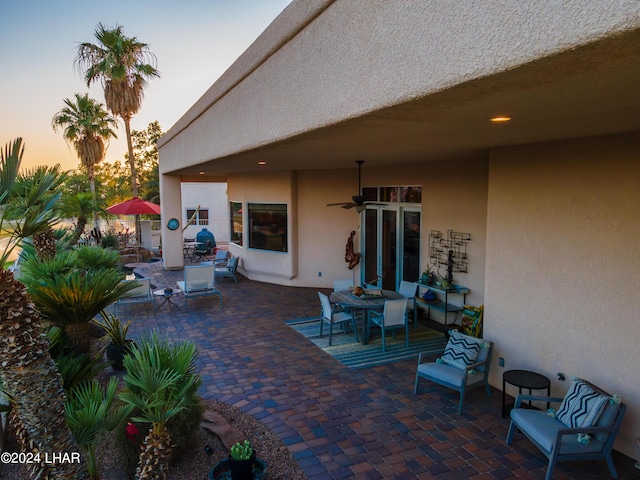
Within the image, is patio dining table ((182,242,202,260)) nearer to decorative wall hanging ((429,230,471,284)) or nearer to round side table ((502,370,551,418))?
decorative wall hanging ((429,230,471,284))

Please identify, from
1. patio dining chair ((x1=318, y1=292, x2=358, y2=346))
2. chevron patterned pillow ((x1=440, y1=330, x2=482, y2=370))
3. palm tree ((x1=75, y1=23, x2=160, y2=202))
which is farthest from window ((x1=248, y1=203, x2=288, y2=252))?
palm tree ((x1=75, y1=23, x2=160, y2=202))

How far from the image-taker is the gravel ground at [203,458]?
422cm

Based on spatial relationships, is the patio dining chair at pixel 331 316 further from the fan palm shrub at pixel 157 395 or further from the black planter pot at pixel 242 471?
the black planter pot at pixel 242 471

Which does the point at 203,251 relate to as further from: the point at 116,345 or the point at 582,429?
the point at 582,429

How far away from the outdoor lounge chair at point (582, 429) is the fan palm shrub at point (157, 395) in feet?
11.3

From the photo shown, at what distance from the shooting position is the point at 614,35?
1.48m

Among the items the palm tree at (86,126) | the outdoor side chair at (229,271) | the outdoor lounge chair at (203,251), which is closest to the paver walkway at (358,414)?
the outdoor side chair at (229,271)

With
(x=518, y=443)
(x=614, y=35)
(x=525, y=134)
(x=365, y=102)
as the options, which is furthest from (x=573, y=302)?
(x=614, y=35)

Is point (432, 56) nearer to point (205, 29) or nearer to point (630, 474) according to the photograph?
point (630, 474)

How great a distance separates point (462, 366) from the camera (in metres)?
5.64

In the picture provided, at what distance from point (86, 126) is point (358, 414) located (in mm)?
21313

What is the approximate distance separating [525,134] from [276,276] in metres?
9.81

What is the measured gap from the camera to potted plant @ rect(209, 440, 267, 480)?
3.84 meters

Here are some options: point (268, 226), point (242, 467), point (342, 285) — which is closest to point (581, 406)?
point (242, 467)
